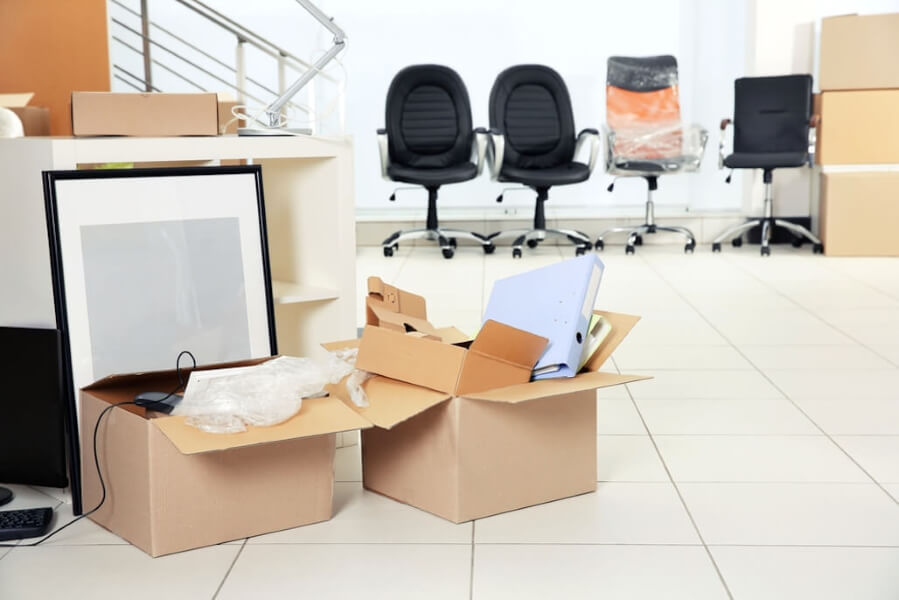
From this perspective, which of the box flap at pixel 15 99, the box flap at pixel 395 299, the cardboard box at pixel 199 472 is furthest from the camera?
the box flap at pixel 15 99

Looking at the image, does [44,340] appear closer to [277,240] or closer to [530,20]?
[277,240]

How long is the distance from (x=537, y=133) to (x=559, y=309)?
4561 mm

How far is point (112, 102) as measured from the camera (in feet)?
7.32

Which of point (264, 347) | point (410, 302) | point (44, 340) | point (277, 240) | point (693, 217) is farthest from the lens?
point (693, 217)

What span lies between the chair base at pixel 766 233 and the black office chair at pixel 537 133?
2.93 feet

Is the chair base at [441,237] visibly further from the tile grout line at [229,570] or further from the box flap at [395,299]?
the tile grout line at [229,570]

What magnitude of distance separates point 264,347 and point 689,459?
1060mm

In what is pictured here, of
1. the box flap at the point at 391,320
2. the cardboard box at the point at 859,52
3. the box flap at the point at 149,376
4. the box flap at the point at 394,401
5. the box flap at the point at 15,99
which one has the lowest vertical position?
the box flap at the point at 394,401

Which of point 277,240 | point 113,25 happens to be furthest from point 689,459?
point 113,25

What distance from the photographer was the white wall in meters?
7.29

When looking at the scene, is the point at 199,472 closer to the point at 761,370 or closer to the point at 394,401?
the point at 394,401

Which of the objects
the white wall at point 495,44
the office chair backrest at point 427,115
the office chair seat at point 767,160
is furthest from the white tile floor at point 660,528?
the white wall at point 495,44

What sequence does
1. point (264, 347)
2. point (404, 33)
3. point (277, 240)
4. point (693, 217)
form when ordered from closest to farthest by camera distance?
point (264, 347), point (277, 240), point (693, 217), point (404, 33)

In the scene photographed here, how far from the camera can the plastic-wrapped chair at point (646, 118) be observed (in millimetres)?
6535
